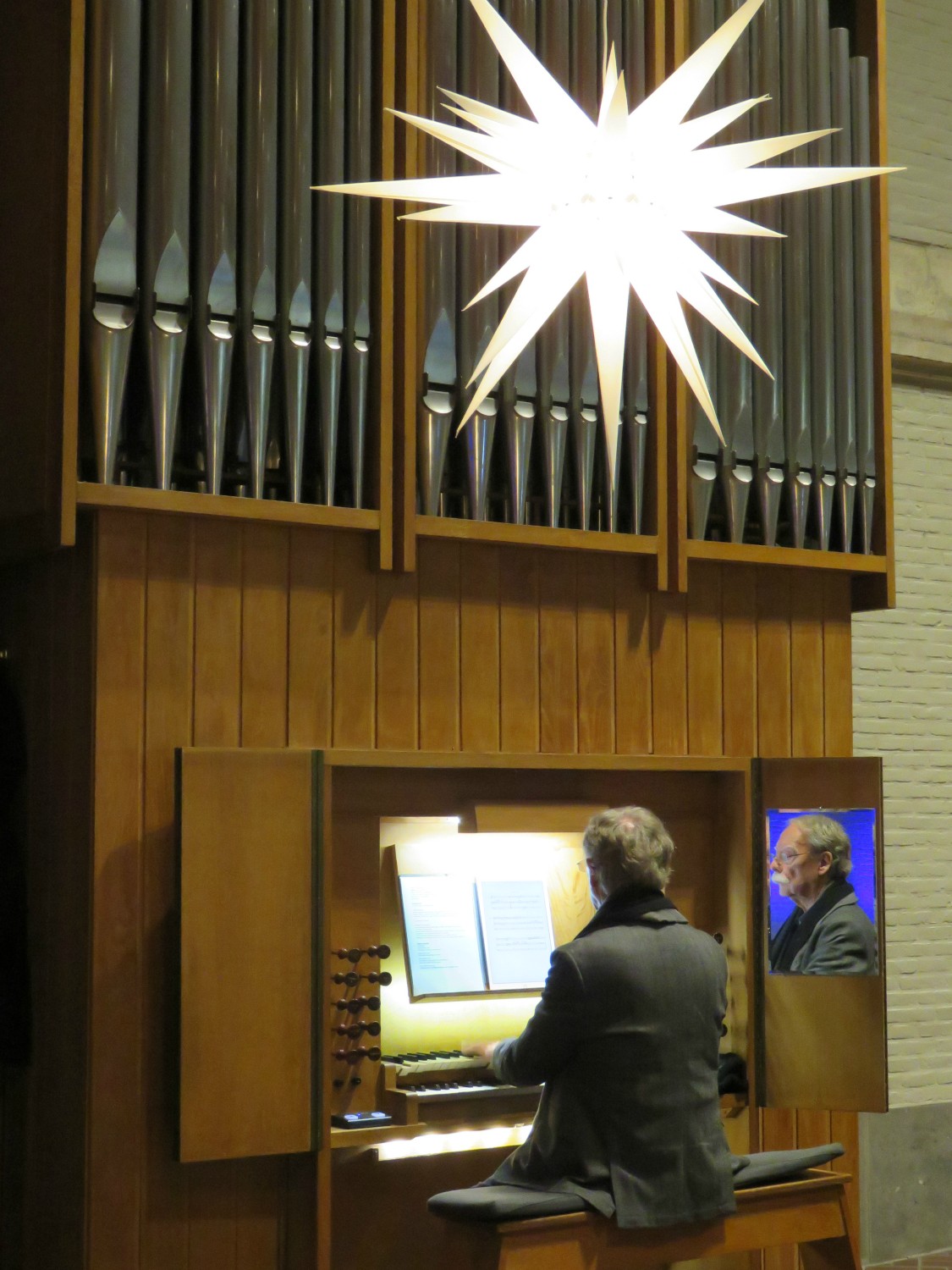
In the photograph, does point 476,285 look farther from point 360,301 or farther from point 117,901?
point 117,901

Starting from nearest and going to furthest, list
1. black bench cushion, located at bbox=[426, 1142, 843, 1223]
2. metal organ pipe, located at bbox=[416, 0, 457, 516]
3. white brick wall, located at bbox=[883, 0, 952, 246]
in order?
1. black bench cushion, located at bbox=[426, 1142, 843, 1223]
2. metal organ pipe, located at bbox=[416, 0, 457, 516]
3. white brick wall, located at bbox=[883, 0, 952, 246]

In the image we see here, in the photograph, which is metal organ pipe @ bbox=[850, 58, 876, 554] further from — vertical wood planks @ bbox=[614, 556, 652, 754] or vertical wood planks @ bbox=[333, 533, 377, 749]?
vertical wood planks @ bbox=[333, 533, 377, 749]

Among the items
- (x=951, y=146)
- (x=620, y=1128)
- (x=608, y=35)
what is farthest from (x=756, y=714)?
(x=951, y=146)

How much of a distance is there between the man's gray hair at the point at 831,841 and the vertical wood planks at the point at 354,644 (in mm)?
1530

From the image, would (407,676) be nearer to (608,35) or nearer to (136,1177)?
(136,1177)

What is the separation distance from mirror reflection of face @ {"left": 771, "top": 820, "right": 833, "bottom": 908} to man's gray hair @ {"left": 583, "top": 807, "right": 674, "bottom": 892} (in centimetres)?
120

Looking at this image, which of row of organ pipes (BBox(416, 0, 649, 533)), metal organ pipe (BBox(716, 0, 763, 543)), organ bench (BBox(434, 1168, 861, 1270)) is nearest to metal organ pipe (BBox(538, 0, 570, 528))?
row of organ pipes (BBox(416, 0, 649, 533))

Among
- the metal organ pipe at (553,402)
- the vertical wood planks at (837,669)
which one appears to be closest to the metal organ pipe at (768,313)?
the vertical wood planks at (837,669)

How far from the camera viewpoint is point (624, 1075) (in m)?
4.09

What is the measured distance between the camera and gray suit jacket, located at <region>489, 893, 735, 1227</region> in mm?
4090

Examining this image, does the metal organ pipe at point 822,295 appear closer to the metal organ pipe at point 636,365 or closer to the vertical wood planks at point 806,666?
the vertical wood planks at point 806,666

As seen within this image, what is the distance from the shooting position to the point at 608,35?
546 cm

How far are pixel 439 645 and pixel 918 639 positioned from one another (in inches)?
130

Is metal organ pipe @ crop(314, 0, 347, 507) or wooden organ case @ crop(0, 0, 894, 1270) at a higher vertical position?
metal organ pipe @ crop(314, 0, 347, 507)
